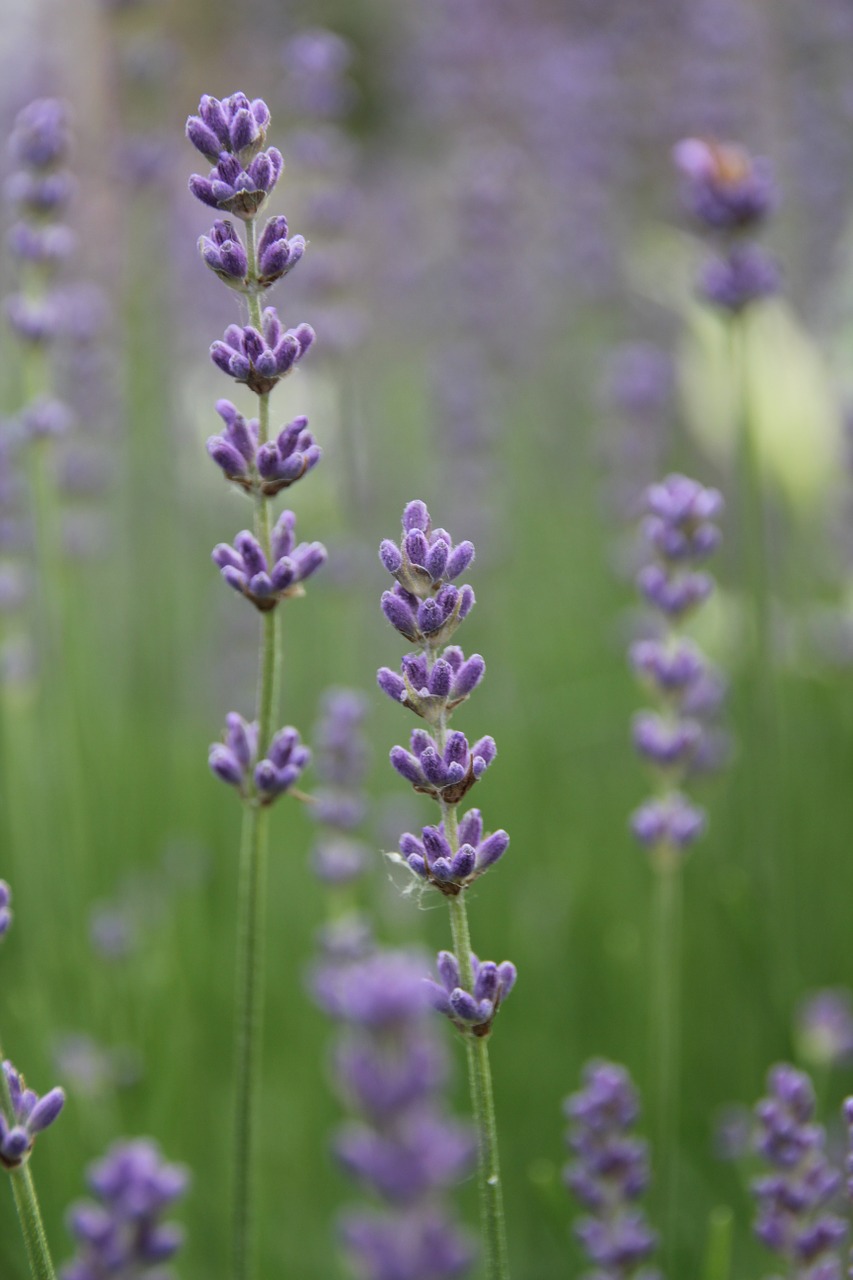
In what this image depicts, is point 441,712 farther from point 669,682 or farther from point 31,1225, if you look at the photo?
point 669,682

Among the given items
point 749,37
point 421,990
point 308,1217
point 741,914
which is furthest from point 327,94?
point 749,37

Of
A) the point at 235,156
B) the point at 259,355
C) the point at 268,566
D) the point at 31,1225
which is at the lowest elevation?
the point at 31,1225

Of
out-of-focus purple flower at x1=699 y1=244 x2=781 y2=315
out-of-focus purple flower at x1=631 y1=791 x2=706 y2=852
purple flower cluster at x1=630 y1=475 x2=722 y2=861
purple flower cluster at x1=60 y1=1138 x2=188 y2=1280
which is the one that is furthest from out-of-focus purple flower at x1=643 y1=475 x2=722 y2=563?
purple flower cluster at x1=60 y1=1138 x2=188 y2=1280

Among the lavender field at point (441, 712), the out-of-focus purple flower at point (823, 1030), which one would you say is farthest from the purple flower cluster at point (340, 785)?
the out-of-focus purple flower at point (823, 1030)

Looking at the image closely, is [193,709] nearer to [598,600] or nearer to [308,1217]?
[598,600]

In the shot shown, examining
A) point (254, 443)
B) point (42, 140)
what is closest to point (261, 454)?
point (254, 443)

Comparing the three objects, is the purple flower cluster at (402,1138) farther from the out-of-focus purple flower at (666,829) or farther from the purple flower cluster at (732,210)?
the purple flower cluster at (732,210)

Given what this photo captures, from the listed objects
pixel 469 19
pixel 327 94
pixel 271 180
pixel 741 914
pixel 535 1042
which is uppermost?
pixel 469 19
